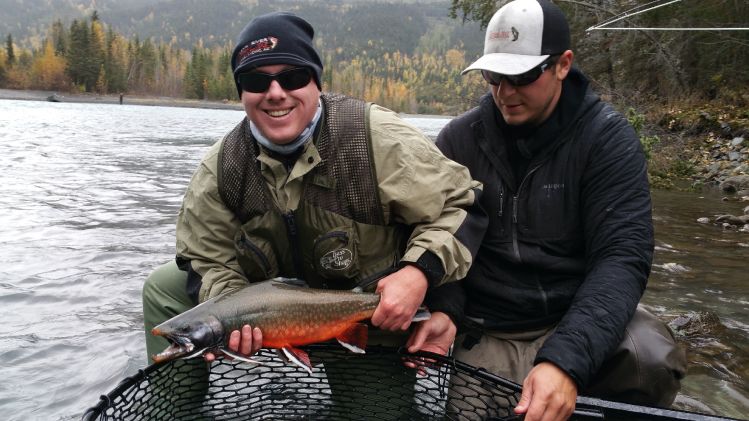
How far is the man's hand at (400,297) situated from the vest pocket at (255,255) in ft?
1.88

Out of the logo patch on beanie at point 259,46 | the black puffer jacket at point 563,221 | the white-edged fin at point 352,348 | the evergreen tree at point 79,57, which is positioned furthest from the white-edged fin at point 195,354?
the evergreen tree at point 79,57

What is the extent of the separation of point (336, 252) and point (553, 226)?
97 cm

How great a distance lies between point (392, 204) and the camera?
2676 millimetres

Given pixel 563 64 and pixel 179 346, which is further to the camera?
pixel 563 64

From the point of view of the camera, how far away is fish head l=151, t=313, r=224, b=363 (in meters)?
2.14

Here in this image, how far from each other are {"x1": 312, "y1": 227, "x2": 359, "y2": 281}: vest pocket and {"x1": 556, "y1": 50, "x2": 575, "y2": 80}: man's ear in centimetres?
114

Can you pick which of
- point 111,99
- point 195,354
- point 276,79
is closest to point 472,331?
point 195,354

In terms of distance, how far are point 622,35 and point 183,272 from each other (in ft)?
63.1

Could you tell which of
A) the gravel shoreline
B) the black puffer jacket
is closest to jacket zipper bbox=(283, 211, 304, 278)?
the black puffer jacket

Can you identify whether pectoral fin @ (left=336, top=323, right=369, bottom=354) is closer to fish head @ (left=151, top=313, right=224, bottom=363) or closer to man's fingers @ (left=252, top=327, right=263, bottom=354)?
man's fingers @ (left=252, top=327, right=263, bottom=354)

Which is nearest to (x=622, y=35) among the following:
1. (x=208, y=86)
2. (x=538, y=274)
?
(x=538, y=274)

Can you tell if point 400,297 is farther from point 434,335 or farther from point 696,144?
point 696,144

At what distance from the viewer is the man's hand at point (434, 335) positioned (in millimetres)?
2641

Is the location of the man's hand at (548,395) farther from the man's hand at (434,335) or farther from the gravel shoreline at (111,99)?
the gravel shoreline at (111,99)
